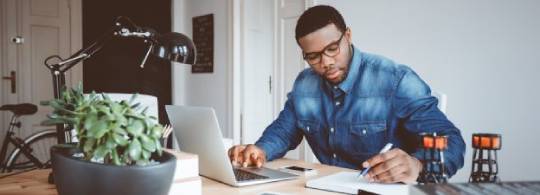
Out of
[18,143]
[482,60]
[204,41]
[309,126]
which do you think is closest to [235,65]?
[204,41]

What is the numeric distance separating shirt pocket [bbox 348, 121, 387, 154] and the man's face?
0.72ft

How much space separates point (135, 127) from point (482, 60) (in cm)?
242

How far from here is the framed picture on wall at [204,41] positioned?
4.48m

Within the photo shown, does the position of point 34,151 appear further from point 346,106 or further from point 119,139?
point 119,139

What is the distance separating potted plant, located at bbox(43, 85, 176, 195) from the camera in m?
0.64

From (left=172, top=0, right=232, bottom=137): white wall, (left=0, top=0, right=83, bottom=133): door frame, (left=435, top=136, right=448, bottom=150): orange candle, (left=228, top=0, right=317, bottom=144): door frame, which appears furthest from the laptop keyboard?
(left=0, top=0, right=83, bottom=133): door frame

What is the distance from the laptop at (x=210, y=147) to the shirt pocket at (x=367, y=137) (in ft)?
1.52

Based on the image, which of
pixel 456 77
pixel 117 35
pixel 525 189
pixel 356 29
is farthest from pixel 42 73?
pixel 525 189

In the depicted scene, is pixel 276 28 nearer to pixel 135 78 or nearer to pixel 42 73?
pixel 135 78

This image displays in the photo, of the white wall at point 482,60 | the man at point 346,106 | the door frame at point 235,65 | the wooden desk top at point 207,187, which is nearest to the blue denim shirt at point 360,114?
the man at point 346,106

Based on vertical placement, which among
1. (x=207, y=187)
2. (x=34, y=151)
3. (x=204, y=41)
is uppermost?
(x=204, y=41)

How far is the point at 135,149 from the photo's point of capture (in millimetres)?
637

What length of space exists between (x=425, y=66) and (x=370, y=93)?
4.35 feet

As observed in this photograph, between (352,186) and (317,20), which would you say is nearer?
(352,186)
